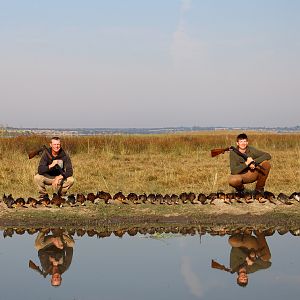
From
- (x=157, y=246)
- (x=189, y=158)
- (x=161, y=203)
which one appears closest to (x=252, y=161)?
(x=161, y=203)

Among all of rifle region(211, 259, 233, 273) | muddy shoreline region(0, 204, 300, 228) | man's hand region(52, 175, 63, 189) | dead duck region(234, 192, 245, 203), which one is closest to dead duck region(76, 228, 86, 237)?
muddy shoreline region(0, 204, 300, 228)

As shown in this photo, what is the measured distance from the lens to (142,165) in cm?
2092

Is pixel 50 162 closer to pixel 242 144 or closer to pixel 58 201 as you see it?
pixel 58 201

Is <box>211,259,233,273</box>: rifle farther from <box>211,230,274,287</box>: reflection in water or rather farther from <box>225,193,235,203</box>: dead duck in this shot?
<box>225,193,235,203</box>: dead duck

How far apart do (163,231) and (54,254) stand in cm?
238

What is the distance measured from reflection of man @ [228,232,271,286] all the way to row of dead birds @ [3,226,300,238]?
360 millimetres

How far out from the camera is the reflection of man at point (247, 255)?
7285 mm

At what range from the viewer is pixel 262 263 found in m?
7.66

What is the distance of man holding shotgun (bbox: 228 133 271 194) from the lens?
11531 mm

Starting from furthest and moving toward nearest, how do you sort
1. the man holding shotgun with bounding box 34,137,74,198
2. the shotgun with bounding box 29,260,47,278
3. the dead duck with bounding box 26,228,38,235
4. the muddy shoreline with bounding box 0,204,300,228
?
1. the man holding shotgun with bounding box 34,137,74,198
2. the muddy shoreline with bounding box 0,204,300,228
3. the dead duck with bounding box 26,228,38,235
4. the shotgun with bounding box 29,260,47,278

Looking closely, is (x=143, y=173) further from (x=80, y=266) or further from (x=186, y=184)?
(x=80, y=266)

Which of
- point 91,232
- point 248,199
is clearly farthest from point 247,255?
point 248,199

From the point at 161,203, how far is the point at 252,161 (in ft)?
6.49

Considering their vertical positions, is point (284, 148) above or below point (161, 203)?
above
